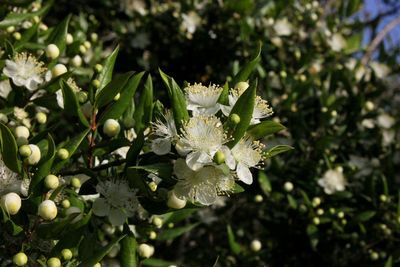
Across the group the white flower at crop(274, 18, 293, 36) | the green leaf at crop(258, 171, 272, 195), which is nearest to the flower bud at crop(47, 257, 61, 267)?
the green leaf at crop(258, 171, 272, 195)

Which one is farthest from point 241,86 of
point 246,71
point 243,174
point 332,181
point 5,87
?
point 332,181

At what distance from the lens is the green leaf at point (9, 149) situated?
55.4 inches

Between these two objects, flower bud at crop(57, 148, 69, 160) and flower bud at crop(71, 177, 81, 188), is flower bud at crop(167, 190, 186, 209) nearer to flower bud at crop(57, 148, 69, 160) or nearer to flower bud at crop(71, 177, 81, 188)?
flower bud at crop(57, 148, 69, 160)

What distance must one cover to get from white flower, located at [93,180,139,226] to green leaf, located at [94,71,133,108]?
A: 264 millimetres

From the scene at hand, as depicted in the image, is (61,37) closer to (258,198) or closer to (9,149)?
(9,149)

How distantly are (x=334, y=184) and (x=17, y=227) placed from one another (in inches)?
76.2

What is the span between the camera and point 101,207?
5.70 ft

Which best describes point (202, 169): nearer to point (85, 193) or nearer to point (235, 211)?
point (85, 193)

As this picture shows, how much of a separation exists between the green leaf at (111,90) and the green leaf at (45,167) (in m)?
0.29

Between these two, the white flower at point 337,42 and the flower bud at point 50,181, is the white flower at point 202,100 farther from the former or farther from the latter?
the white flower at point 337,42

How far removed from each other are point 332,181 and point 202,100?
1645 mm

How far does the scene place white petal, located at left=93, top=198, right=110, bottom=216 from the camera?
5.69 feet

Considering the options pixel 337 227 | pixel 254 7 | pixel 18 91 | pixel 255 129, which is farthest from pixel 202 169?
pixel 254 7

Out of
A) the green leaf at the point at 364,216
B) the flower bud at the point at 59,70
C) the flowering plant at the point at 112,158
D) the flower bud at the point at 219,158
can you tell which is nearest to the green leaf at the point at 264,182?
the green leaf at the point at 364,216
